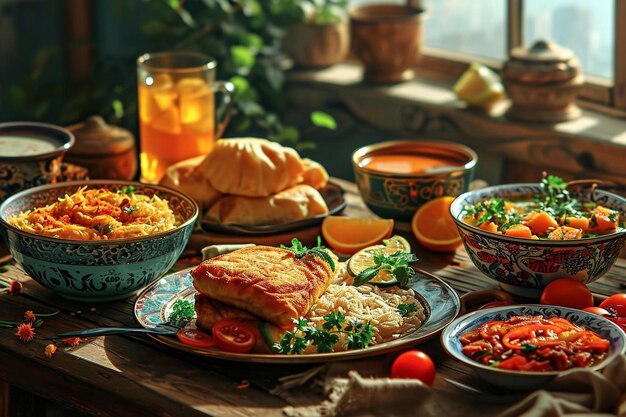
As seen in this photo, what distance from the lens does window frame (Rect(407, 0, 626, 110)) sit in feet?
11.1

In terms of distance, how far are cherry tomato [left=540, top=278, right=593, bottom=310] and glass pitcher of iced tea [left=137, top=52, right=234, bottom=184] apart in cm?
109

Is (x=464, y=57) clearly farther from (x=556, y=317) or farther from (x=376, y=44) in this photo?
(x=556, y=317)

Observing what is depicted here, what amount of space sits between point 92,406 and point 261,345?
33 centimetres

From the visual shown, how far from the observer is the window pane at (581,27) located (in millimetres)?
3547

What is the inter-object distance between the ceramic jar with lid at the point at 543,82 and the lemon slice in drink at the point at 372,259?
4.74 feet

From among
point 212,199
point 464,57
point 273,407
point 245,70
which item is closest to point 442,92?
point 464,57

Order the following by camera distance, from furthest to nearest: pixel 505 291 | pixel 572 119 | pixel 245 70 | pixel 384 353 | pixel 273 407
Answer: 1. pixel 245 70
2. pixel 572 119
3. pixel 505 291
4. pixel 384 353
5. pixel 273 407

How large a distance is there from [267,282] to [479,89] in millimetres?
2066

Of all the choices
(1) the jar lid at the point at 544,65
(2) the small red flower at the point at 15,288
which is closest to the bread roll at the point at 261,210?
(2) the small red flower at the point at 15,288

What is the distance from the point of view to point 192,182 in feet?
7.64

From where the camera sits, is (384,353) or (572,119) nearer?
(384,353)

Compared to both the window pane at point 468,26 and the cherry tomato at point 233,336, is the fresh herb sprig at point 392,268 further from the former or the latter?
the window pane at point 468,26

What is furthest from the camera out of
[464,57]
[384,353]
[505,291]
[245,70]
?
[464,57]

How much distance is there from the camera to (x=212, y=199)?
2.32 m
